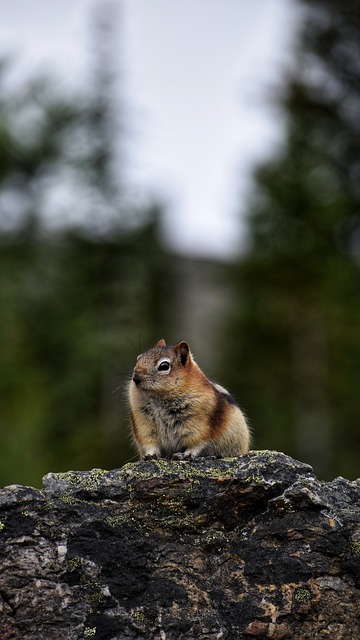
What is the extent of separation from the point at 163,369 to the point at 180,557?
9.60ft

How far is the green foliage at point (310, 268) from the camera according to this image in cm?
3788

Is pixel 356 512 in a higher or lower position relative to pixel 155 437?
lower

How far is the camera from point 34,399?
34.5 metres

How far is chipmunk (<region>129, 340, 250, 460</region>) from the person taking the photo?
354 inches

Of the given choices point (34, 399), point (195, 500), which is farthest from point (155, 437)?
point (34, 399)

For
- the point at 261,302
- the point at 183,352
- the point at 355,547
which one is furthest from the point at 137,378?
the point at 261,302

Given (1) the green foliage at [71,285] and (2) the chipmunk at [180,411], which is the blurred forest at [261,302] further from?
(2) the chipmunk at [180,411]

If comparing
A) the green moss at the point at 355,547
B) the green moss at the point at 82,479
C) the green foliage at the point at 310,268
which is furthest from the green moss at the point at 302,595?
the green foliage at the point at 310,268

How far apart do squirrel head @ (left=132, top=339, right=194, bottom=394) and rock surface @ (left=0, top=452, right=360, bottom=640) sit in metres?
A: 2.14

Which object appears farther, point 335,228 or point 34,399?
point 335,228

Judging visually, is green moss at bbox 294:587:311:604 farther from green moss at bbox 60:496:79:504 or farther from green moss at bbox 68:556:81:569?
green moss at bbox 60:496:79:504

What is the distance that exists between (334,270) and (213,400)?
28.6 m

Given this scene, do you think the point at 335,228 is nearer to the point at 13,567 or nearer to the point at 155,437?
the point at 155,437

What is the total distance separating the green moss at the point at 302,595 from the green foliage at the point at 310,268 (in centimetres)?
3087
